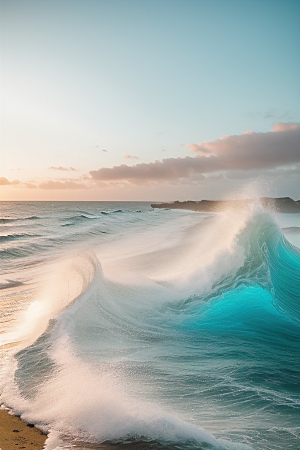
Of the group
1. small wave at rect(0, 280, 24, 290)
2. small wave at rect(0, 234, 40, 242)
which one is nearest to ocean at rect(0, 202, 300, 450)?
small wave at rect(0, 280, 24, 290)

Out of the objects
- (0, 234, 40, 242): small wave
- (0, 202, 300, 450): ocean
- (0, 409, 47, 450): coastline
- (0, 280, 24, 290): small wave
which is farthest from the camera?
(0, 234, 40, 242): small wave

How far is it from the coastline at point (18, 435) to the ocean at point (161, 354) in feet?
0.29

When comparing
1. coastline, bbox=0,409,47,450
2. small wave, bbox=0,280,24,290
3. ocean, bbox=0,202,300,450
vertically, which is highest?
ocean, bbox=0,202,300,450

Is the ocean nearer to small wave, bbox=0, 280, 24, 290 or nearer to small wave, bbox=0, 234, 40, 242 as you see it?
small wave, bbox=0, 280, 24, 290

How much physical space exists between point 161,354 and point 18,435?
86.6 inches

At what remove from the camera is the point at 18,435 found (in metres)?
2.88

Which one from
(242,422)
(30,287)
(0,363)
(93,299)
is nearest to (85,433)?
(242,422)

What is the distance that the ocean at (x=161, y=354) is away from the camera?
2969mm

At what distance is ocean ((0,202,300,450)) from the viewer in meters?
2.97

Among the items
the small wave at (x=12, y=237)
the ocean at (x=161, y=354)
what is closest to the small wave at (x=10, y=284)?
the ocean at (x=161, y=354)

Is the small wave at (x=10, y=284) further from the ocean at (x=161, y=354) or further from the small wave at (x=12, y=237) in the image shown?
the small wave at (x=12, y=237)

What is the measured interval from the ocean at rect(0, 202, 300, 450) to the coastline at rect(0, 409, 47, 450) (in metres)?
0.09

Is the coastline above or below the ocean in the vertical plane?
below

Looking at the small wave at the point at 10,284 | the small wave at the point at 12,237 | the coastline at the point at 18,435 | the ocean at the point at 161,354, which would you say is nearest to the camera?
the coastline at the point at 18,435
